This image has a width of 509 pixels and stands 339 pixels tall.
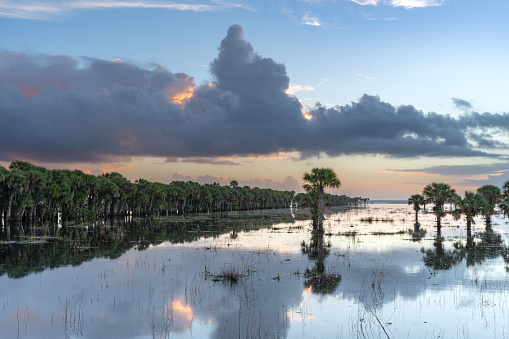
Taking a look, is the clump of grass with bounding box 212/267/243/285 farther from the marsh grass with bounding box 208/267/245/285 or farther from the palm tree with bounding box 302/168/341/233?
the palm tree with bounding box 302/168/341/233

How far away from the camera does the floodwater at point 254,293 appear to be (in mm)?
15117

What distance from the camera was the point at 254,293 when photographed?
2008 cm

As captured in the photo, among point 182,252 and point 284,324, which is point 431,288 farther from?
point 182,252

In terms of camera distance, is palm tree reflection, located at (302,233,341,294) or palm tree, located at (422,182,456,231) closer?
palm tree reflection, located at (302,233,341,294)

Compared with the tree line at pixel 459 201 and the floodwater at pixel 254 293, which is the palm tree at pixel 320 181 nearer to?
the tree line at pixel 459 201

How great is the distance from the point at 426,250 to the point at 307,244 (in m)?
11.8

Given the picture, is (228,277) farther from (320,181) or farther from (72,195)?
(72,195)

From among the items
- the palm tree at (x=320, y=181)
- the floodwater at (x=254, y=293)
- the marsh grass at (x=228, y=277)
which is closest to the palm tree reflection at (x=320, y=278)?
the floodwater at (x=254, y=293)

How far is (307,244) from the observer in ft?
134

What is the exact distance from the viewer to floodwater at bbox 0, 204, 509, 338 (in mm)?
15117

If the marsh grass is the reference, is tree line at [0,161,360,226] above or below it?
above

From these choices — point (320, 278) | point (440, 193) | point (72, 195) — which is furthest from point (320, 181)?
point (72, 195)

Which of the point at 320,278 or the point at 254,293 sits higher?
the point at 254,293

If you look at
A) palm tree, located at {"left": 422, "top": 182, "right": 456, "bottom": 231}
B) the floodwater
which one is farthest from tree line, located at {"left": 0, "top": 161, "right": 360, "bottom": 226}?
the floodwater
